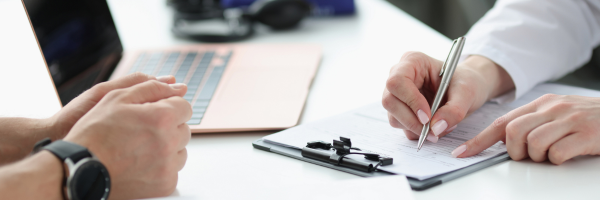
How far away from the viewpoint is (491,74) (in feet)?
2.38

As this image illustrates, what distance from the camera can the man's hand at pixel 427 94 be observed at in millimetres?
573

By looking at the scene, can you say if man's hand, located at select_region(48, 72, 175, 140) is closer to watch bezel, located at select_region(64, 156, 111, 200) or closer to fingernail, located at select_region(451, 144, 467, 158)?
watch bezel, located at select_region(64, 156, 111, 200)

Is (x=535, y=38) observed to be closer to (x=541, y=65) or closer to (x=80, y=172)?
(x=541, y=65)

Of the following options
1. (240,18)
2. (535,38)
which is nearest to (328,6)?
(240,18)

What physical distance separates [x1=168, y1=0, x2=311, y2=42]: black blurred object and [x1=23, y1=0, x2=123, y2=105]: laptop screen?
0.26 meters

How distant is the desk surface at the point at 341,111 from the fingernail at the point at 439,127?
8cm

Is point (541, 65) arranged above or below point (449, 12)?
above

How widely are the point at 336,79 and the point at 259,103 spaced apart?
0.68 ft

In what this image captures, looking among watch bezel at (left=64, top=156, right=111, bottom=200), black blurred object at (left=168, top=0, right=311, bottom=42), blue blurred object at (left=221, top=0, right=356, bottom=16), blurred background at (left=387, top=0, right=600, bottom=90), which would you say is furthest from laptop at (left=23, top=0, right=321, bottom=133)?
blurred background at (left=387, top=0, right=600, bottom=90)

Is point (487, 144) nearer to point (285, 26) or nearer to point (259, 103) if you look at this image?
point (259, 103)

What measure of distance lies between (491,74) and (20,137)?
2.19ft

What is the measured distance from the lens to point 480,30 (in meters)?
0.83

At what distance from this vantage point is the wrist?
28.0 inches

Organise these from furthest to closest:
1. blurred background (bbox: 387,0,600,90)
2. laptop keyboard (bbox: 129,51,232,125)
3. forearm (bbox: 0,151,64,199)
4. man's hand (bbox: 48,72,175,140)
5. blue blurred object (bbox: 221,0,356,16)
Answer: blurred background (bbox: 387,0,600,90)
blue blurred object (bbox: 221,0,356,16)
laptop keyboard (bbox: 129,51,232,125)
man's hand (bbox: 48,72,175,140)
forearm (bbox: 0,151,64,199)
